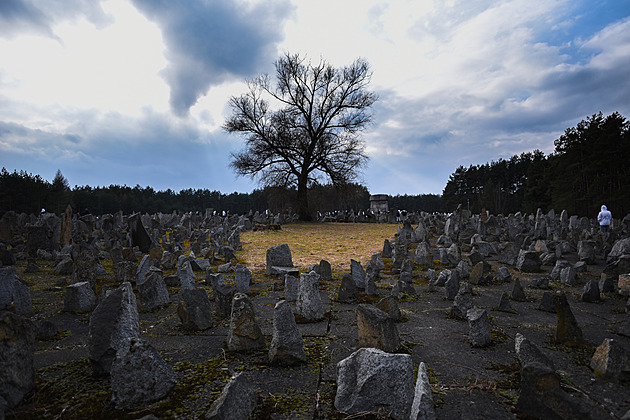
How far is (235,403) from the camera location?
1.61m

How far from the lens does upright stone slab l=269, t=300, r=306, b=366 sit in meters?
2.32

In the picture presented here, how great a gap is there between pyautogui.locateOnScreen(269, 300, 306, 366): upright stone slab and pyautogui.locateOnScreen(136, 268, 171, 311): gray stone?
7.34ft

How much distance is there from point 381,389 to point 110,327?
5.98 ft

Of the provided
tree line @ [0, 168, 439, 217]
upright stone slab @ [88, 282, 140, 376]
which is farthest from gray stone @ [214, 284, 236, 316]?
tree line @ [0, 168, 439, 217]

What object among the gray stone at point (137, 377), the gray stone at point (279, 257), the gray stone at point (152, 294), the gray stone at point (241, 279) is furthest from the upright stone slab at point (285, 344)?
the gray stone at point (279, 257)

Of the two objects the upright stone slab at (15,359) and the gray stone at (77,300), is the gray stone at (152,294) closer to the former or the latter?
the gray stone at (77,300)

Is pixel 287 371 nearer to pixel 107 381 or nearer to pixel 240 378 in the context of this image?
pixel 240 378

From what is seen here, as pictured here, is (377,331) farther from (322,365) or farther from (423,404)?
(423,404)

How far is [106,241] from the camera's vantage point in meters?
9.88

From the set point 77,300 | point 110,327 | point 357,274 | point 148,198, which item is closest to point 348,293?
point 357,274

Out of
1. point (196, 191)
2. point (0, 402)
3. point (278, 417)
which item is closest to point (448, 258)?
point (278, 417)

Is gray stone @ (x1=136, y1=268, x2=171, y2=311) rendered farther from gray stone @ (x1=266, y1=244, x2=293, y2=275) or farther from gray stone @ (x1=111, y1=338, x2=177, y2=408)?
gray stone @ (x1=266, y1=244, x2=293, y2=275)

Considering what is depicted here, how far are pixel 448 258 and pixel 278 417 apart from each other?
6.64 meters

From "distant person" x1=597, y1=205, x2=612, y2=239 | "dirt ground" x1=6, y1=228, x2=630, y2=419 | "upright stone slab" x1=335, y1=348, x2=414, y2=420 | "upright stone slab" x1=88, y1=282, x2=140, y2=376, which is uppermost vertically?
"distant person" x1=597, y1=205, x2=612, y2=239
